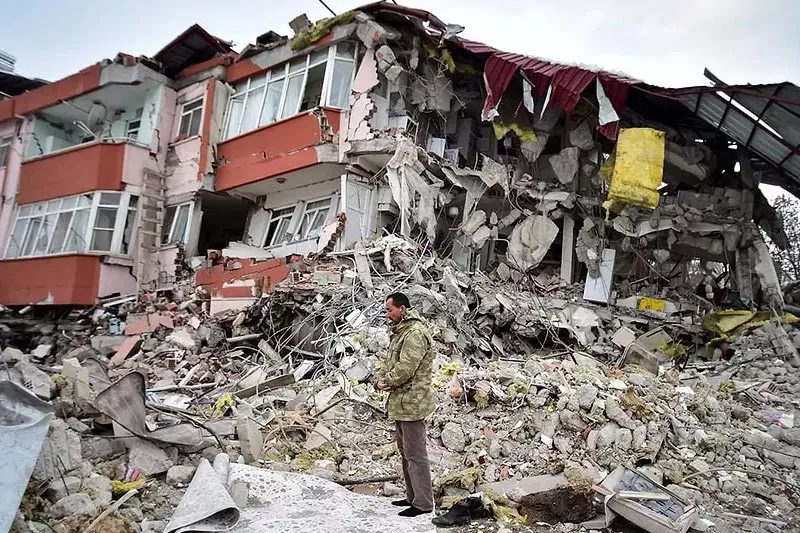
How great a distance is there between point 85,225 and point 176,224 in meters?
2.37

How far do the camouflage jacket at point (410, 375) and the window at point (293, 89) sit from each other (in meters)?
9.59

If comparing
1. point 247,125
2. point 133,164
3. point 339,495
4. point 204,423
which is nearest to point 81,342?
point 133,164

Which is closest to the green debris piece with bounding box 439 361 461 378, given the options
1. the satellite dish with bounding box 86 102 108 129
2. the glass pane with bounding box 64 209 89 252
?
the glass pane with bounding box 64 209 89 252

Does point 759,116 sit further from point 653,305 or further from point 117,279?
point 117,279

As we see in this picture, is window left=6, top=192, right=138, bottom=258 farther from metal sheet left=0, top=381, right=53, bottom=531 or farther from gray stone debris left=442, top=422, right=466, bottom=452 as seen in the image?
metal sheet left=0, top=381, right=53, bottom=531

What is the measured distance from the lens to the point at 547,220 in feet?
44.8

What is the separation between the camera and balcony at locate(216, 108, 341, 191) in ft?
41.0

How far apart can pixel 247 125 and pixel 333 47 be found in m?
3.15

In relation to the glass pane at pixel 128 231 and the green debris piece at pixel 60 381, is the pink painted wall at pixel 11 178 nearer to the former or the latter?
the glass pane at pixel 128 231

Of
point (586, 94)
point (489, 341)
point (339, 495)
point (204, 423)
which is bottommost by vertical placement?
point (339, 495)

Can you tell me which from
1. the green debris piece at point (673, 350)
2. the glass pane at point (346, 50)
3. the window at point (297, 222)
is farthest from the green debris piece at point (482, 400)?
the glass pane at point (346, 50)

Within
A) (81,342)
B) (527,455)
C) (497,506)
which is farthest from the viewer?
(81,342)

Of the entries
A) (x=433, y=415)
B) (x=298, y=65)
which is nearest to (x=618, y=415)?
(x=433, y=415)

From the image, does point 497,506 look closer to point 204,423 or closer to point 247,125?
point 204,423
